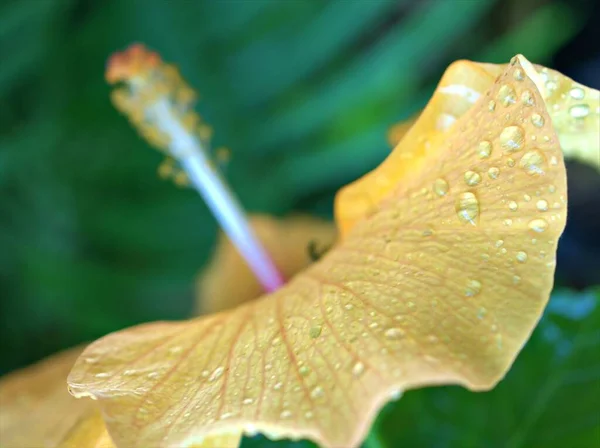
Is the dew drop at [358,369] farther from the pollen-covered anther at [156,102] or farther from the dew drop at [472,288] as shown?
the pollen-covered anther at [156,102]

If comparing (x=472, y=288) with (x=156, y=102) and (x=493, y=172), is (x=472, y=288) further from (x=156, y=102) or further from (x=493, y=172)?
(x=156, y=102)

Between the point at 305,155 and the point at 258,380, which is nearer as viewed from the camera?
the point at 258,380

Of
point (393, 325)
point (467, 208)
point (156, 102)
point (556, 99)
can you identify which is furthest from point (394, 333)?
point (156, 102)

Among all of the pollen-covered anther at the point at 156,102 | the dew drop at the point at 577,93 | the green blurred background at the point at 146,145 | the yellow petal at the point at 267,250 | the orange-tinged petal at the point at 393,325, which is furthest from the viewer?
the green blurred background at the point at 146,145

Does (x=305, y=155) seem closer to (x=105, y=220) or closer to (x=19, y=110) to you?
(x=105, y=220)

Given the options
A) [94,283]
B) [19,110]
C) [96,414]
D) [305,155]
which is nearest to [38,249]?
[94,283]

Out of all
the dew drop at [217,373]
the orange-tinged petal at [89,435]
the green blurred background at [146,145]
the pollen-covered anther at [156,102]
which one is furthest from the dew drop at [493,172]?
the green blurred background at [146,145]
